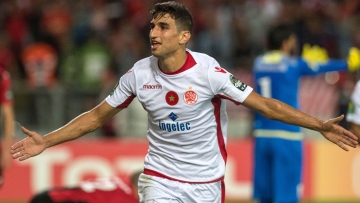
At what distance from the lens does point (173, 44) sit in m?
5.47

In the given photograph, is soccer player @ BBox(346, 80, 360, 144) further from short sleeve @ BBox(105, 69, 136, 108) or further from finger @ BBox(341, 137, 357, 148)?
short sleeve @ BBox(105, 69, 136, 108)

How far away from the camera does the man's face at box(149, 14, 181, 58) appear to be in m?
5.43

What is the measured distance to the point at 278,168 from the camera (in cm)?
834

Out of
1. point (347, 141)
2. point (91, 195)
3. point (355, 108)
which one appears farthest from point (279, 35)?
point (347, 141)

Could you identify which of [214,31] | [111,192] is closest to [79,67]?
[214,31]

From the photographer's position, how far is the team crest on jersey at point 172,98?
5480mm

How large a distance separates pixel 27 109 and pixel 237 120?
3.47 m

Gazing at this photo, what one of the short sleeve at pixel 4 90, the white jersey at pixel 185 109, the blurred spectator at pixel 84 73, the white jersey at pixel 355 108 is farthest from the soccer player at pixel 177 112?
the blurred spectator at pixel 84 73

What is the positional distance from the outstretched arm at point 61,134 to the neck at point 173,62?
1.74ft

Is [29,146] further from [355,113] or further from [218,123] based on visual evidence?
[355,113]

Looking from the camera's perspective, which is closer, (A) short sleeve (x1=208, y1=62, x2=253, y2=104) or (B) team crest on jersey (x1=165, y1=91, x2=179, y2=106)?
(A) short sleeve (x1=208, y1=62, x2=253, y2=104)

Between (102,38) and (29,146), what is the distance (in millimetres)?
8225

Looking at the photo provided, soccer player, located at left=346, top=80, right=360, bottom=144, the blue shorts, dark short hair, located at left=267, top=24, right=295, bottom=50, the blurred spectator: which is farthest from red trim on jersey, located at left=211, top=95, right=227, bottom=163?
the blurred spectator

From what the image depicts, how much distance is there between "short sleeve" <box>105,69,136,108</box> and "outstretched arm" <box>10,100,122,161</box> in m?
0.06
